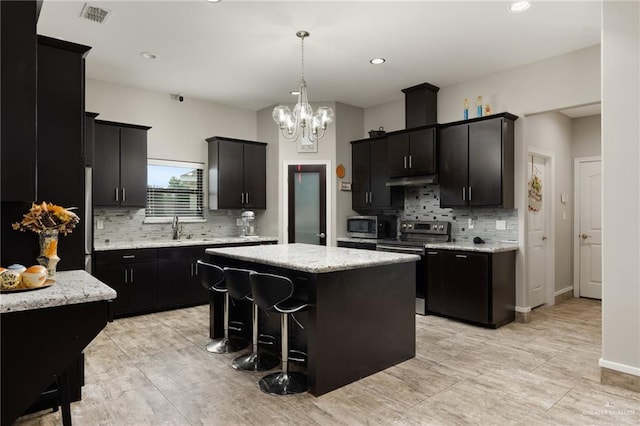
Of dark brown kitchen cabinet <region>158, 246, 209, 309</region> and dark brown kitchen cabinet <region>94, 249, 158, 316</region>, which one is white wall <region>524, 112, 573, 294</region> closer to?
dark brown kitchen cabinet <region>158, 246, 209, 309</region>

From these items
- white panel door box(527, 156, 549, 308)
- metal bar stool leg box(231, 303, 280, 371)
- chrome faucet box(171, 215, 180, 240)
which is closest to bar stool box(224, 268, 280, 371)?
metal bar stool leg box(231, 303, 280, 371)

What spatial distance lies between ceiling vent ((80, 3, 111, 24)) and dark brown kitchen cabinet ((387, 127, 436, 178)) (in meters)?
3.72

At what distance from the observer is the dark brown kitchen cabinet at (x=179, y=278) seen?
5133mm

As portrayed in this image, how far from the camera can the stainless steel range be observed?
4.98 m

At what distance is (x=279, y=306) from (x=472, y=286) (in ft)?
8.57

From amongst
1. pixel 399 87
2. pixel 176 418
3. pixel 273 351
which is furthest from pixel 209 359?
pixel 399 87

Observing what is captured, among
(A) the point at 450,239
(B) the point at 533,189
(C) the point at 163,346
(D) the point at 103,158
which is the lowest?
(C) the point at 163,346

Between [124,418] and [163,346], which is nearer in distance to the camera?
[124,418]

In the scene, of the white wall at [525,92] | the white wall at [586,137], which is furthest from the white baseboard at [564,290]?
the white wall at [586,137]

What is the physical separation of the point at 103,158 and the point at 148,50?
1.56 metres

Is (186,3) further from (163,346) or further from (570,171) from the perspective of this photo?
(570,171)

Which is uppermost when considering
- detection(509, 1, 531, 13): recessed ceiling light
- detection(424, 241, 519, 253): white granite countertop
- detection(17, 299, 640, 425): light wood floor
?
detection(509, 1, 531, 13): recessed ceiling light

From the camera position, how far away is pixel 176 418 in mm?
2441

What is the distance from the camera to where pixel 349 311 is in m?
2.96
